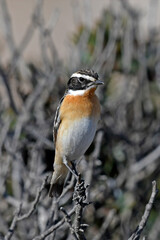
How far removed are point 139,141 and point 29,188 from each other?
1.54 metres

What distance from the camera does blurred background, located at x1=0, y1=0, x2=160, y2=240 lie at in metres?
5.33

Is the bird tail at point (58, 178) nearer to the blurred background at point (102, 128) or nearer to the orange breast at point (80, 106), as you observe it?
the blurred background at point (102, 128)

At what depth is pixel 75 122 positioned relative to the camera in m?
4.68

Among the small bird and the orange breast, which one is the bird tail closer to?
the small bird

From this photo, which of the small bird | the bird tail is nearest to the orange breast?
the small bird

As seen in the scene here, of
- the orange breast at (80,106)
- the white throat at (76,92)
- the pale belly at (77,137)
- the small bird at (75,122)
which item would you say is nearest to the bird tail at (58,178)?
the small bird at (75,122)

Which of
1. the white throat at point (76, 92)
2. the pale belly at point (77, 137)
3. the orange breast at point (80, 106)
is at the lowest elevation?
the pale belly at point (77, 137)

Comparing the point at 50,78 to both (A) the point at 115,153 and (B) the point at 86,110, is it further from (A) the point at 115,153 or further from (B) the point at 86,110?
(B) the point at 86,110

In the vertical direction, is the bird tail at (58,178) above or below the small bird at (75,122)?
below

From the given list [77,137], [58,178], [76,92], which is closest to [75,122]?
[77,137]

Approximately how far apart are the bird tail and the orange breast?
447mm

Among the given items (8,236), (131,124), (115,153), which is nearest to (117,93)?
(131,124)

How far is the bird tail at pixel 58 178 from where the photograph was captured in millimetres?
4734

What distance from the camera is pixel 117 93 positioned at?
647 centimetres
